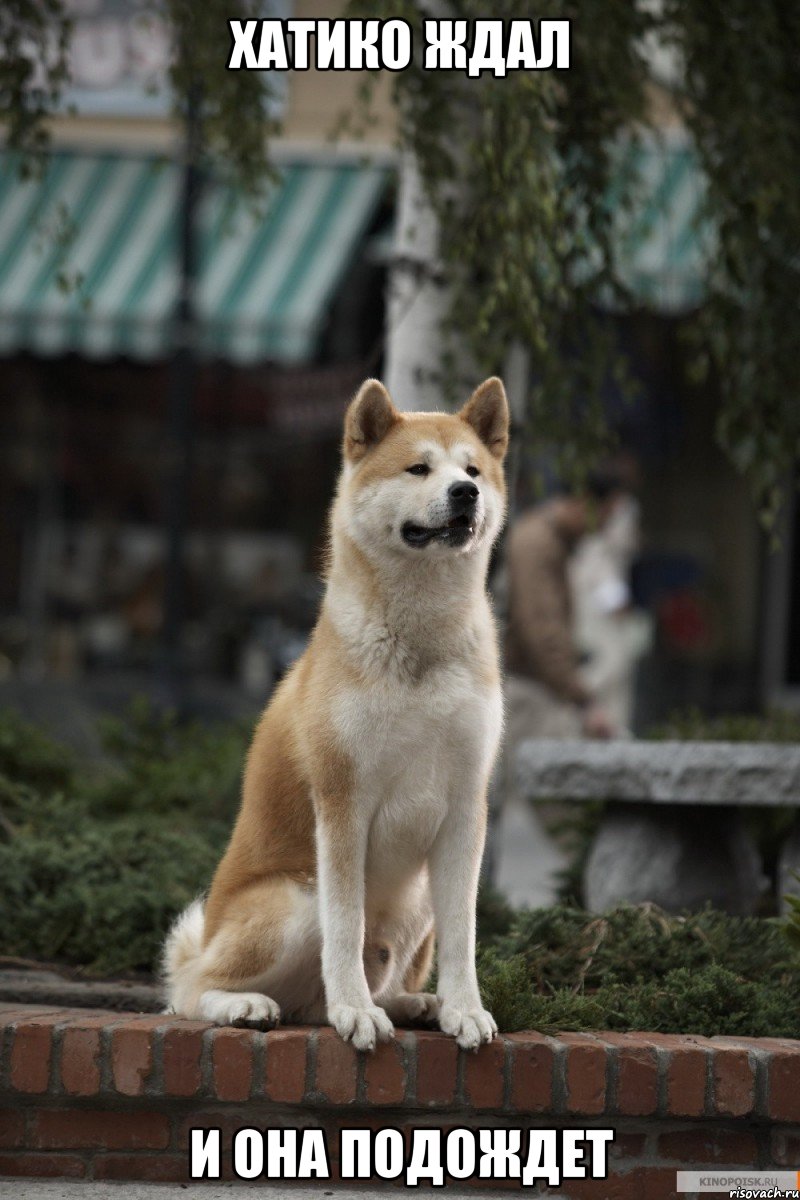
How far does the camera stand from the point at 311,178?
1246 centimetres

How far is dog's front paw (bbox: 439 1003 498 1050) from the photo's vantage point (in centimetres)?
341

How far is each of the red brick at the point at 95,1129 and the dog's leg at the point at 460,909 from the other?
2.31 feet

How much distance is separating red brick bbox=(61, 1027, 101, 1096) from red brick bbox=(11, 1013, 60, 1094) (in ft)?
0.12

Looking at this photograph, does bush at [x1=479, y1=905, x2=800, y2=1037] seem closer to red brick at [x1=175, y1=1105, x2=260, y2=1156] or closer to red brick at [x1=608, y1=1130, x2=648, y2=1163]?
red brick at [x1=608, y1=1130, x2=648, y2=1163]

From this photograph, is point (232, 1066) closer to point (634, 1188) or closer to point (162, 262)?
point (634, 1188)

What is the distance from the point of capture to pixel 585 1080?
3447 millimetres

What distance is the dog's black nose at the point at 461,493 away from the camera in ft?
10.8

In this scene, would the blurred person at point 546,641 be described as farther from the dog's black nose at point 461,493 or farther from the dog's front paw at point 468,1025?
the dog's black nose at point 461,493

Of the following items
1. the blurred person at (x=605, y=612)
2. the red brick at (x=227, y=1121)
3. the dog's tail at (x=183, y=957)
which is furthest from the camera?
the blurred person at (x=605, y=612)

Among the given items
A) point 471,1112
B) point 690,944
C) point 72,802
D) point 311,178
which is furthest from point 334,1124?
point 311,178

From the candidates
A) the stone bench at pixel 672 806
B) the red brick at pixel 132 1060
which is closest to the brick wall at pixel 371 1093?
the red brick at pixel 132 1060

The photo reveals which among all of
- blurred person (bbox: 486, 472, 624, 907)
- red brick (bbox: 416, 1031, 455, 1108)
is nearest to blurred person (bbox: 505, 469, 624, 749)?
blurred person (bbox: 486, 472, 624, 907)

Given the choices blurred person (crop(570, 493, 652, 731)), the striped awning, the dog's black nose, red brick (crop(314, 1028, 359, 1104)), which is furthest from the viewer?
the striped awning

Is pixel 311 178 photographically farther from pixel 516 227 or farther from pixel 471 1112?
pixel 471 1112
